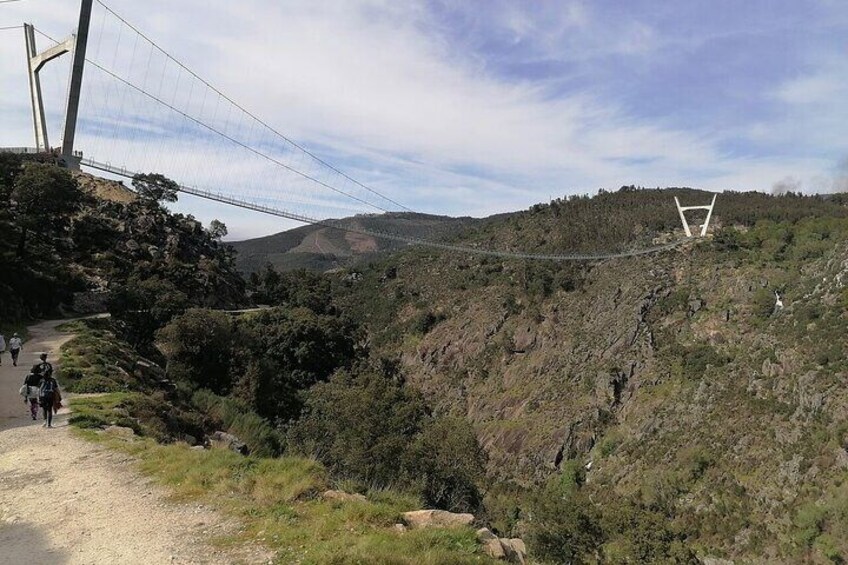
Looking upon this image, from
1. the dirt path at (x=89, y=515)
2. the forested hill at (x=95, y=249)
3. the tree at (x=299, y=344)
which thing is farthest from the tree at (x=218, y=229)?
the dirt path at (x=89, y=515)

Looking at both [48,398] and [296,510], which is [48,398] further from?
[296,510]

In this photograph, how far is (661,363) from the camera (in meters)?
51.8

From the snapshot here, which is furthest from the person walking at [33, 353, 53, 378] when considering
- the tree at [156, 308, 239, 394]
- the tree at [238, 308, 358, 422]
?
the tree at [238, 308, 358, 422]

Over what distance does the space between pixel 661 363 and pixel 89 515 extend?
52.4 meters

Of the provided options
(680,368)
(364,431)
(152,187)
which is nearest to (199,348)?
(364,431)

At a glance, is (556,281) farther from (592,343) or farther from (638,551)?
(638,551)

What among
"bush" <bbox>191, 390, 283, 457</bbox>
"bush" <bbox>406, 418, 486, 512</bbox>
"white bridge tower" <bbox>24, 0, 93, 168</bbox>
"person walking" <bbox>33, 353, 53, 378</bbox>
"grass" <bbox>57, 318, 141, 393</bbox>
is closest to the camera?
"person walking" <bbox>33, 353, 53, 378</bbox>

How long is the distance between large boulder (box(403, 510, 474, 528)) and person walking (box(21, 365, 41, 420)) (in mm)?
9649

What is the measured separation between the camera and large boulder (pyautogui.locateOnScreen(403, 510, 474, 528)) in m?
6.83

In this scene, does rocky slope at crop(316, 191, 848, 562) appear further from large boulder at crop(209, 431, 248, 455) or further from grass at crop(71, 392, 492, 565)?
grass at crop(71, 392, 492, 565)

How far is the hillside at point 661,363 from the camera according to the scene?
3234 cm

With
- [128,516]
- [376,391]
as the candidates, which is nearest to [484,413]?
[376,391]

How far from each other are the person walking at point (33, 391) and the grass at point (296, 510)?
152 inches

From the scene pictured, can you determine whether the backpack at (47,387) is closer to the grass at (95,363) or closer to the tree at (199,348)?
the grass at (95,363)
